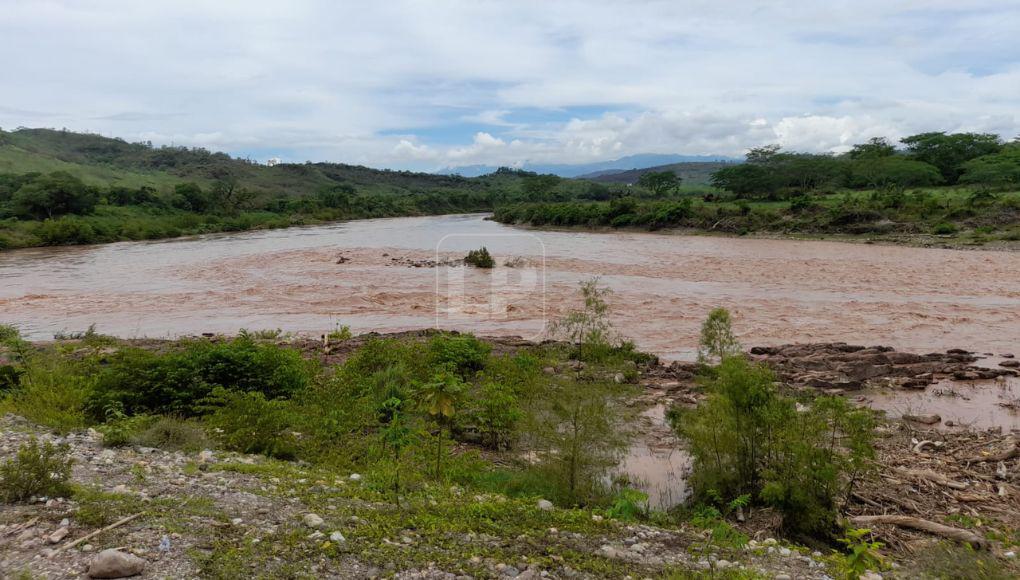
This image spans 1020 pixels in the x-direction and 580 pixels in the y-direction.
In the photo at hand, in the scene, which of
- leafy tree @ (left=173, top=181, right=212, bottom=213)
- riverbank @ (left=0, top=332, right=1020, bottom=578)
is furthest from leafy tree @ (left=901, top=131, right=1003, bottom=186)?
leafy tree @ (left=173, top=181, right=212, bottom=213)

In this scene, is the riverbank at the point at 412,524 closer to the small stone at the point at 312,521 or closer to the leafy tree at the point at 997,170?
the small stone at the point at 312,521

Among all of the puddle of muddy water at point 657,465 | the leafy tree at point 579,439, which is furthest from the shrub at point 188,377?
the puddle of muddy water at point 657,465

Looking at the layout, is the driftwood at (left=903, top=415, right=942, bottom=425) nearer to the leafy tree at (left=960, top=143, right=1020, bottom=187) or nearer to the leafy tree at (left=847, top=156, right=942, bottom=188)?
the leafy tree at (left=960, top=143, right=1020, bottom=187)

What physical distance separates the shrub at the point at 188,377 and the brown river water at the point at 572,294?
6150 mm

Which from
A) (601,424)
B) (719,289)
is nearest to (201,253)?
(719,289)

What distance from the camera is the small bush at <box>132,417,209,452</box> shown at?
22.6 ft

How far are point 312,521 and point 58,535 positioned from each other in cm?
173

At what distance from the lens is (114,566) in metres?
3.65

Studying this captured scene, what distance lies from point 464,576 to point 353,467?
322 cm

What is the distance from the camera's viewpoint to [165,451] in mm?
6699

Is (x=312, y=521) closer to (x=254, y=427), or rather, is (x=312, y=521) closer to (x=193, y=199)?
(x=254, y=427)

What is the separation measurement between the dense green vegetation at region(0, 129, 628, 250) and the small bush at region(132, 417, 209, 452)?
49.5 metres

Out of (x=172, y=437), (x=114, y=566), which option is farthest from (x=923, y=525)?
(x=172, y=437)

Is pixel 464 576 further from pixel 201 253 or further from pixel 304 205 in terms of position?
pixel 304 205
